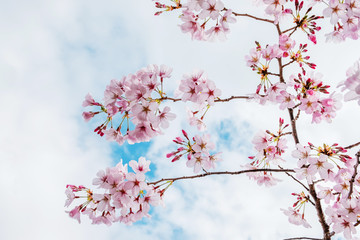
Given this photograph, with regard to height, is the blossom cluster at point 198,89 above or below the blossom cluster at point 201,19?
below

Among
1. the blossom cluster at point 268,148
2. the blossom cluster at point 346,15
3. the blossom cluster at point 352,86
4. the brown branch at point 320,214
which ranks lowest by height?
the blossom cluster at point 352,86

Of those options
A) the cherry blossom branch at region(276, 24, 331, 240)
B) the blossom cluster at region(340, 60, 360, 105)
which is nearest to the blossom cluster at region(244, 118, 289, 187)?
the cherry blossom branch at region(276, 24, 331, 240)

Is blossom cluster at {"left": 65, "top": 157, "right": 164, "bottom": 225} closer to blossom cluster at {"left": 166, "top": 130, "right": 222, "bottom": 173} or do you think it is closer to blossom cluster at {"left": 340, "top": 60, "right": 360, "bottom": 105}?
blossom cluster at {"left": 166, "top": 130, "right": 222, "bottom": 173}

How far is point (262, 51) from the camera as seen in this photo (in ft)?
11.2

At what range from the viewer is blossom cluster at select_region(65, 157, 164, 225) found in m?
2.82

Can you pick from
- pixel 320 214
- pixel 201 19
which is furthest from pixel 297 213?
pixel 201 19

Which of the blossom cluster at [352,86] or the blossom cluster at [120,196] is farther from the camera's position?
the blossom cluster at [120,196]

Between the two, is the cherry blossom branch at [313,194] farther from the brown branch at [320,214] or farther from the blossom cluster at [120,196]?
the blossom cluster at [120,196]

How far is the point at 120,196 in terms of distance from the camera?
2.85 meters

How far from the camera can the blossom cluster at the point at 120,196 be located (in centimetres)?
282

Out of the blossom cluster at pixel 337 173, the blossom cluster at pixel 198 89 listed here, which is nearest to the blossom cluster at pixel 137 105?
the blossom cluster at pixel 198 89

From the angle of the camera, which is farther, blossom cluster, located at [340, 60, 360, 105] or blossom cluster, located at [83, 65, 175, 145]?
blossom cluster, located at [83, 65, 175, 145]

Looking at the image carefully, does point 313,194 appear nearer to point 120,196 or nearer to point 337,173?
point 337,173

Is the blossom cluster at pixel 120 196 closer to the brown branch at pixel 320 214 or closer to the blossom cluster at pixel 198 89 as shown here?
the blossom cluster at pixel 198 89
